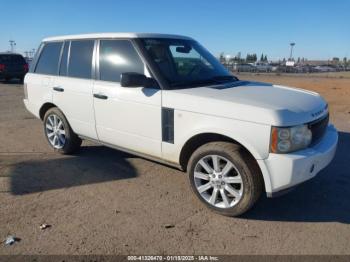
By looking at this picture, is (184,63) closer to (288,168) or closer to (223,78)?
(223,78)

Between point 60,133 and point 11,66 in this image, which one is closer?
point 60,133

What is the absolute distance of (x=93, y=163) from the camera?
17.9 feet

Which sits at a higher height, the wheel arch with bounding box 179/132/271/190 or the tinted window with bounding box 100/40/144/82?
the tinted window with bounding box 100/40/144/82

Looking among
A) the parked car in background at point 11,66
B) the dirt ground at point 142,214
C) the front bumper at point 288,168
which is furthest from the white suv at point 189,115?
the parked car in background at point 11,66

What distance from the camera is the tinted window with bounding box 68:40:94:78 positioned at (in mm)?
5047

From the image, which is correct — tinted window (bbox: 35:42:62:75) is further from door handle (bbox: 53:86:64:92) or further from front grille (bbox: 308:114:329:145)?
front grille (bbox: 308:114:329:145)

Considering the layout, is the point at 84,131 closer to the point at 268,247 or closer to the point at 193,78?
the point at 193,78

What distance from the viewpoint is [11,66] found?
19.8m

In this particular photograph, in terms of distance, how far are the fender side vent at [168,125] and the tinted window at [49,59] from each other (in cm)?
251

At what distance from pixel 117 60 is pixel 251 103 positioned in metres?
2.07

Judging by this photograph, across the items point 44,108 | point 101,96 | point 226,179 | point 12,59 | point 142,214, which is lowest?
point 142,214

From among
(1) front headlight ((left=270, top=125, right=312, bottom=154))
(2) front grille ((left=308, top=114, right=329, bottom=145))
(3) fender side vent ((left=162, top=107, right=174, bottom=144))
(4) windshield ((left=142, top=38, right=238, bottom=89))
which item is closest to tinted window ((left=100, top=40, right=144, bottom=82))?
(4) windshield ((left=142, top=38, right=238, bottom=89))

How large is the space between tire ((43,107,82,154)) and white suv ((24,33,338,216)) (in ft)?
0.07

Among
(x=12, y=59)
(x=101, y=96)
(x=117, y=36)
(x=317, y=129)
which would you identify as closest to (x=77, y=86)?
(x=101, y=96)
